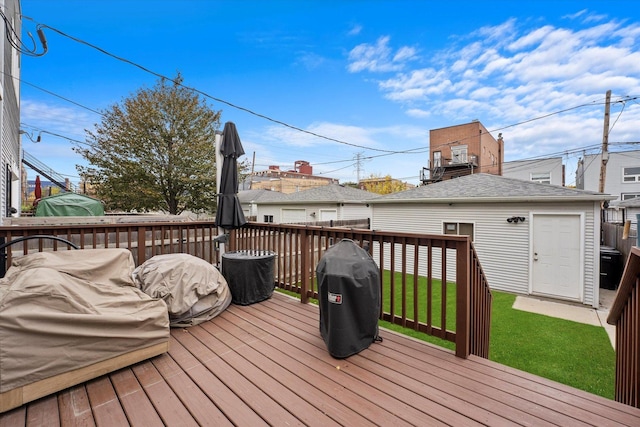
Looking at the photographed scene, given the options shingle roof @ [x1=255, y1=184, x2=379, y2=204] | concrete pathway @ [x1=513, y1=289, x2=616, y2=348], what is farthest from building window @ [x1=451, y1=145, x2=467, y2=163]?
concrete pathway @ [x1=513, y1=289, x2=616, y2=348]

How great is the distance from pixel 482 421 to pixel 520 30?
441 inches

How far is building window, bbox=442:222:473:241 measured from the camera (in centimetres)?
879

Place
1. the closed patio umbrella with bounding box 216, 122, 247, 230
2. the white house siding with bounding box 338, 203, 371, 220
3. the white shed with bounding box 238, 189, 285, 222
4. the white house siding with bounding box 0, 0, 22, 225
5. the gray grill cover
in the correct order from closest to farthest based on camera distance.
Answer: the gray grill cover, the closed patio umbrella with bounding box 216, 122, 247, 230, the white house siding with bounding box 0, 0, 22, 225, the white house siding with bounding box 338, 203, 371, 220, the white shed with bounding box 238, 189, 285, 222

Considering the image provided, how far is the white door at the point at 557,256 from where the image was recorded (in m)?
7.21

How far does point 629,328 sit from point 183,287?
10.9 feet

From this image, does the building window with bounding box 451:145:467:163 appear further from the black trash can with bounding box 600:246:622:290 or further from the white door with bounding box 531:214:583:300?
the white door with bounding box 531:214:583:300

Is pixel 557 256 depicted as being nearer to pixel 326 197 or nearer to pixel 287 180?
pixel 326 197

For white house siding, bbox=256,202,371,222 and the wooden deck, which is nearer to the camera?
the wooden deck

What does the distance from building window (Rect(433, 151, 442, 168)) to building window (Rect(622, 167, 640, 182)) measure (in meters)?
11.7

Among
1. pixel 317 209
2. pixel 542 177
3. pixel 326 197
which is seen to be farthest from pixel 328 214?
pixel 542 177

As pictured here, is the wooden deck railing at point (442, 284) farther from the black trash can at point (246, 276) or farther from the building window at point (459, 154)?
the building window at point (459, 154)

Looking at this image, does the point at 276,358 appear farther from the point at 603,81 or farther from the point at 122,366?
the point at 603,81

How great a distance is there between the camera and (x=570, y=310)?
6.61 meters

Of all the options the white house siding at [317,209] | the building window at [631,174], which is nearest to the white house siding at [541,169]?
the building window at [631,174]
